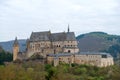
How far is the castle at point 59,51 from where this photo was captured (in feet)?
325

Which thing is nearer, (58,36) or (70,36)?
(70,36)

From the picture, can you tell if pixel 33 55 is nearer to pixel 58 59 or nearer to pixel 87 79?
pixel 58 59

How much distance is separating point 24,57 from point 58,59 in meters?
11.2

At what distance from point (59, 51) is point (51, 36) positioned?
17.5 feet

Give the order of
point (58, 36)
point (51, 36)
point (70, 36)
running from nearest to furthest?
point (70, 36), point (58, 36), point (51, 36)

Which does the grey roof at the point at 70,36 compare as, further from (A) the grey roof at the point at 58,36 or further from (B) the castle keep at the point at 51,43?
(A) the grey roof at the point at 58,36

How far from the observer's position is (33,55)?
10438 cm

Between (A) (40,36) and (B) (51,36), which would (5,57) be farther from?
(B) (51,36)

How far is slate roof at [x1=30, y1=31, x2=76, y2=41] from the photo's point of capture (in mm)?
105250

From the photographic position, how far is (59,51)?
104 meters

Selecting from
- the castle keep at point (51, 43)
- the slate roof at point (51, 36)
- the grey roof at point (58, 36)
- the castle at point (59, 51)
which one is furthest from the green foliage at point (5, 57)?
the grey roof at point (58, 36)

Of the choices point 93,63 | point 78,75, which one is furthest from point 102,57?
point 78,75

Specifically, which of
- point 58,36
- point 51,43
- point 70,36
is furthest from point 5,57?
point 70,36

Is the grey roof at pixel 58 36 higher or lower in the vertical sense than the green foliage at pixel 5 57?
higher
